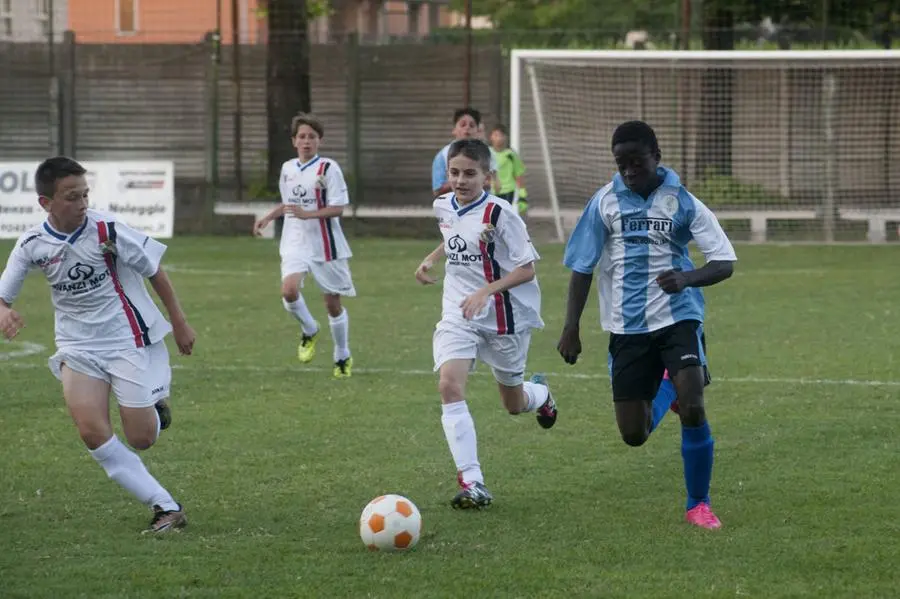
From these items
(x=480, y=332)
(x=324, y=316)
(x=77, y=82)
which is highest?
(x=77, y=82)

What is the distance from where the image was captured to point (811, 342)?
476 inches

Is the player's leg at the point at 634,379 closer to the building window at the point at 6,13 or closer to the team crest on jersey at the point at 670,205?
the team crest on jersey at the point at 670,205

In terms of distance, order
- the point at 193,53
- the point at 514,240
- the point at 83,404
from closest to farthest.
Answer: the point at 83,404
the point at 514,240
the point at 193,53

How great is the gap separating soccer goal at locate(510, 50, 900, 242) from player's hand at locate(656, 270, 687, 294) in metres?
15.1

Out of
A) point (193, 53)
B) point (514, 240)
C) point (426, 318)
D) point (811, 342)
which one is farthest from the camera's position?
point (193, 53)

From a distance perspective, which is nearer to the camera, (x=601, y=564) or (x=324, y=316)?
(x=601, y=564)

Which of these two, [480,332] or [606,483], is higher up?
[480,332]

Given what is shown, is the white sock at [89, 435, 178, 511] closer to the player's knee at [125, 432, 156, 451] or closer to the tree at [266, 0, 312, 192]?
the player's knee at [125, 432, 156, 451]

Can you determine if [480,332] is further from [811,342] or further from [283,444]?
[811,342]

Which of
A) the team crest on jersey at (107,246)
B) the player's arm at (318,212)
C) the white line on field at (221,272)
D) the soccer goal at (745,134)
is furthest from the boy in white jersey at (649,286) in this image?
the soccer goal at (745,134)

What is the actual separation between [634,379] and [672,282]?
1.98 ft

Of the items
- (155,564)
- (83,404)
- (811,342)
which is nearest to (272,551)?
(155,564)

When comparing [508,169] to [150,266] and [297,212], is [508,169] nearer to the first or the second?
[297,212]

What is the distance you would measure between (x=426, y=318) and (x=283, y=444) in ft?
19.6
